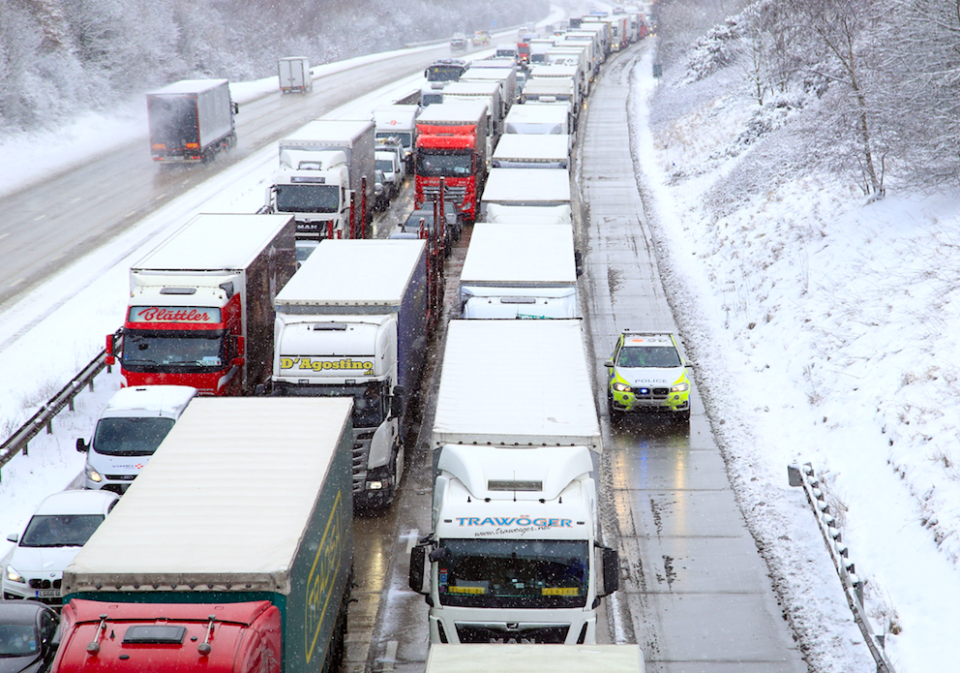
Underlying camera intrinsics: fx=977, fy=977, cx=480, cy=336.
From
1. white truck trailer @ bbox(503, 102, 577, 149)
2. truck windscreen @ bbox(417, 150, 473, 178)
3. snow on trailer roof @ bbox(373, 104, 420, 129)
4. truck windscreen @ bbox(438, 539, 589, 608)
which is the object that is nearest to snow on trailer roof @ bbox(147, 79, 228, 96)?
snow on trailer roof @ bbox(373, 104, 420, 129)

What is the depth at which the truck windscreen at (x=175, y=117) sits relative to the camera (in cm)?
4847

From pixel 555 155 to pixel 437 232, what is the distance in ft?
25.0

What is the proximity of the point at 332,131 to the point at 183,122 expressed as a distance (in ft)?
58.1

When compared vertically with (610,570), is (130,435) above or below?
below

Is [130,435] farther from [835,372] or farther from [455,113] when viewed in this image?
[455,113]

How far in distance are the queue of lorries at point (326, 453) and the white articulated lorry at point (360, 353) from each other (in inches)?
2.0

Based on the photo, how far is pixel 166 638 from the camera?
8.23m

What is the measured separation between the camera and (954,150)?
24922 mm

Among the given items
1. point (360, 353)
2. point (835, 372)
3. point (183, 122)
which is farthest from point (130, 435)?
point (183, 122)

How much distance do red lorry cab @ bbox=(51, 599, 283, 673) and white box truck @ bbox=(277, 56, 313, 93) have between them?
70.4m

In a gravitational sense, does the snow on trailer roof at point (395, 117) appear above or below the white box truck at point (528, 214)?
above

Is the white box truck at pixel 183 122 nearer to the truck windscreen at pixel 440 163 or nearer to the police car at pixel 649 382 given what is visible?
the truck windscreen at pixel 440 163

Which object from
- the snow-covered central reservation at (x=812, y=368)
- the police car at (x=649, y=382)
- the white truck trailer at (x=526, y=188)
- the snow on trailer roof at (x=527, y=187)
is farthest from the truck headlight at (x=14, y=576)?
the snow on trailer roof at (x=527, y=187)

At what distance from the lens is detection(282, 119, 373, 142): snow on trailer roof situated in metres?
32.8
